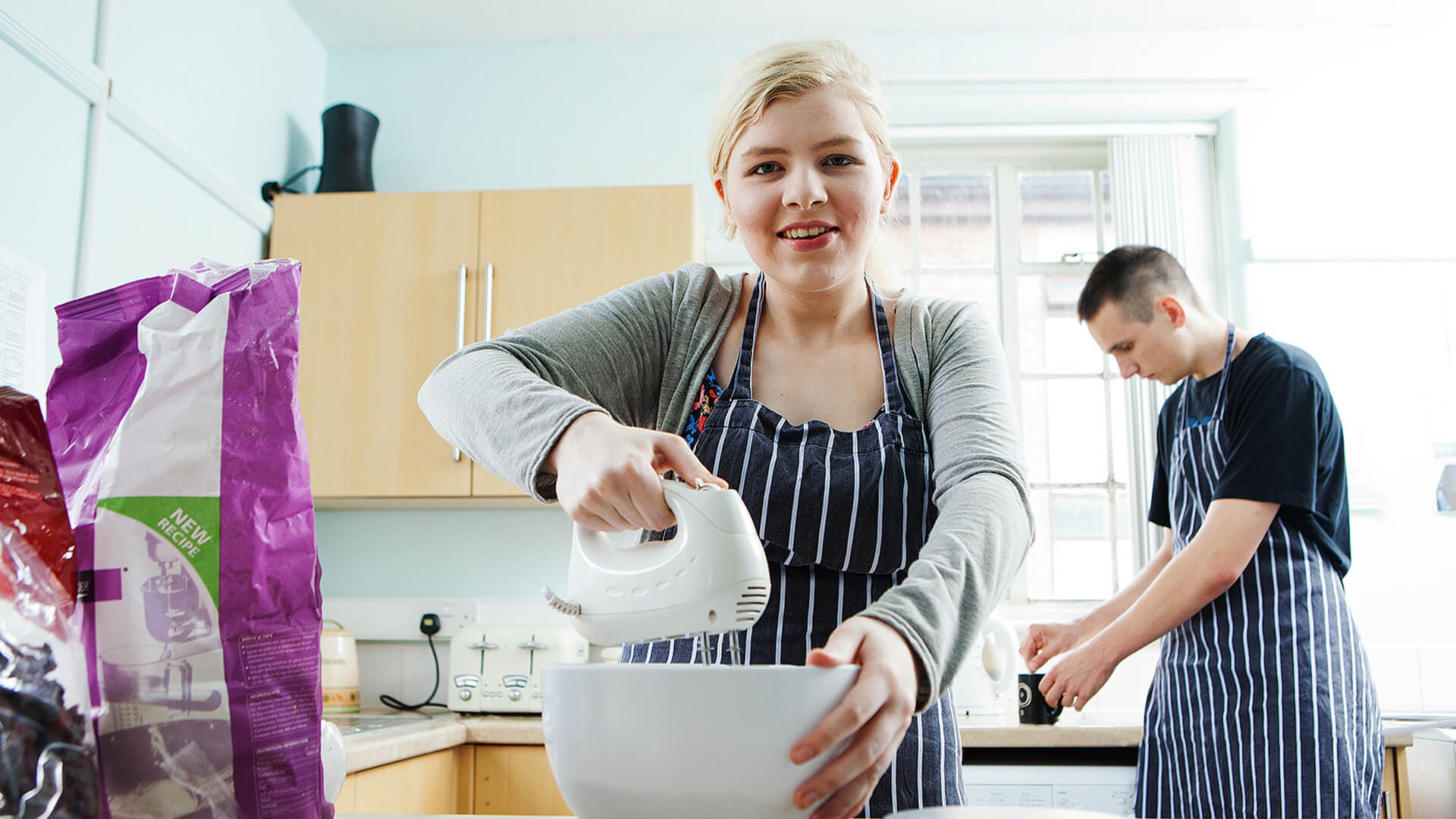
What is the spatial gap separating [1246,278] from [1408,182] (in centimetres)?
55

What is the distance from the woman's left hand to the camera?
0.51 m

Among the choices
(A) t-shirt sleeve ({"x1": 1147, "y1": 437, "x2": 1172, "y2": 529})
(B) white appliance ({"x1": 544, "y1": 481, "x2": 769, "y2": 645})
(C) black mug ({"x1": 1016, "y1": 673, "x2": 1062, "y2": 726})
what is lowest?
(C) black mug ({"x1": 1016, "y1": 673, "x2": 1062, "y2": 726})

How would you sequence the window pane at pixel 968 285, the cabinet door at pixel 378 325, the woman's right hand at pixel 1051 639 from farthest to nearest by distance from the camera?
1. the window pane at pixel 968 285
2. the cabinet door at pixel 378 325
3. the woman's right hand at pixel 1051 639

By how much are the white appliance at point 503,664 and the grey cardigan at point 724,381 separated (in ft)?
5.17

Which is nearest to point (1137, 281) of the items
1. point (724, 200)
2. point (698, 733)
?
point (724, 200)

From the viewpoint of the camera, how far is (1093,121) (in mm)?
3084

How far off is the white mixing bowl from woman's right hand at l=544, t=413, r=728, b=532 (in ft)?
0.47

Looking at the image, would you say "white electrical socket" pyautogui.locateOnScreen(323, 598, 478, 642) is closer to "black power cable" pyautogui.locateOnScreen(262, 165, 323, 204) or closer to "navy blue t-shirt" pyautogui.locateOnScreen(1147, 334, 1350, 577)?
"black power cable" pyautogui.locateOnScreen(262, 165, 323, 204)

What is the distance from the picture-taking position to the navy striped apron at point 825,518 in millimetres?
930

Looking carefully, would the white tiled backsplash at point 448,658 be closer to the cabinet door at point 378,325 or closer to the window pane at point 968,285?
the cabinet door at point 378,325

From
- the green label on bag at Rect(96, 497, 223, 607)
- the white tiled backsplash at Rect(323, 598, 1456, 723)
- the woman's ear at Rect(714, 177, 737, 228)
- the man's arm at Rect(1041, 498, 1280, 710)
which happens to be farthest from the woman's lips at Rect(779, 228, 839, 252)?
the white tiled backsplash at Rect(323, 598, 1456, 723)

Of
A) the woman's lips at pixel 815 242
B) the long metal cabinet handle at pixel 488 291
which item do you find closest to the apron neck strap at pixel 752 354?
the woman's lips at pixel 815 242

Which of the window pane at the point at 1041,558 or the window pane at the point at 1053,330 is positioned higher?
the window pane at the point at 1053,330

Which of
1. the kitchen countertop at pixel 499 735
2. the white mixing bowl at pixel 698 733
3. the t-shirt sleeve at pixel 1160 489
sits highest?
the t-shirt sleeve at pixel 1160 489
